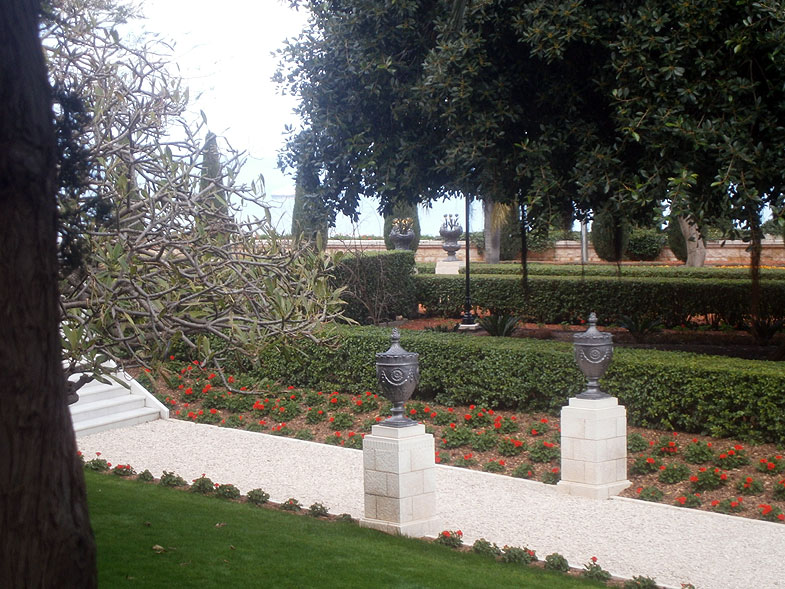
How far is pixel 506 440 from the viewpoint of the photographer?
31.3ft

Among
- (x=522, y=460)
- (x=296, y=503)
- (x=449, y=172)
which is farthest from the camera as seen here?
(x=449, y=172)

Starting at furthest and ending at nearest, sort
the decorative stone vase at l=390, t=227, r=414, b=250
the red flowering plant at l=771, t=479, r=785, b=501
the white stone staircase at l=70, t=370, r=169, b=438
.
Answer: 1. the decorative stone vase at l=390, t=227, r=414, b=250
2. the white stone staircase at l=70, t=370, r=169, b=438
3. the red flowering plant at l=771, t=479, r=785, b=501

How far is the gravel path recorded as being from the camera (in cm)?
636

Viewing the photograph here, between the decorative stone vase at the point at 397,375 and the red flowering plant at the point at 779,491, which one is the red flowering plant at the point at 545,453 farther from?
the decorative stone vase at the point at 397,375

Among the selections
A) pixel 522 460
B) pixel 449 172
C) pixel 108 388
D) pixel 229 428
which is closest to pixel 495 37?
pixel 449 172

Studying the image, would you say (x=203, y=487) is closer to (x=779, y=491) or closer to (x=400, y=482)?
(x=400, y=482)

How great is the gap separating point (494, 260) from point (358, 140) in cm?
2108

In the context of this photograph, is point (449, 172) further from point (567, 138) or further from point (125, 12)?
point (125, 12)

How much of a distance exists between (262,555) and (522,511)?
270cm

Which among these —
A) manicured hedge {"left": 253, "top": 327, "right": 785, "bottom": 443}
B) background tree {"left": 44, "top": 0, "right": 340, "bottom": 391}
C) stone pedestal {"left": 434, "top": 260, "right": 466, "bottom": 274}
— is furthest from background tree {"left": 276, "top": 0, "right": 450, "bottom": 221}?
stone pedestal {"left": 434, "top": 260, "right": 466, "bottom": 274}

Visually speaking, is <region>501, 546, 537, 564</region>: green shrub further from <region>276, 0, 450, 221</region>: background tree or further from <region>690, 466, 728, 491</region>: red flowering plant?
<region>276, 0, 450, 221</region>: background tree

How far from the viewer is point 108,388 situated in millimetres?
11859

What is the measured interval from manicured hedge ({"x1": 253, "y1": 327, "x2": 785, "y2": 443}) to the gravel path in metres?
1.37

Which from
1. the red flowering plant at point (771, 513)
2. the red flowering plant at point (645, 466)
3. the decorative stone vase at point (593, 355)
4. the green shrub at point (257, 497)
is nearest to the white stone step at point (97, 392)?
the green shrub at point (257, 497)
